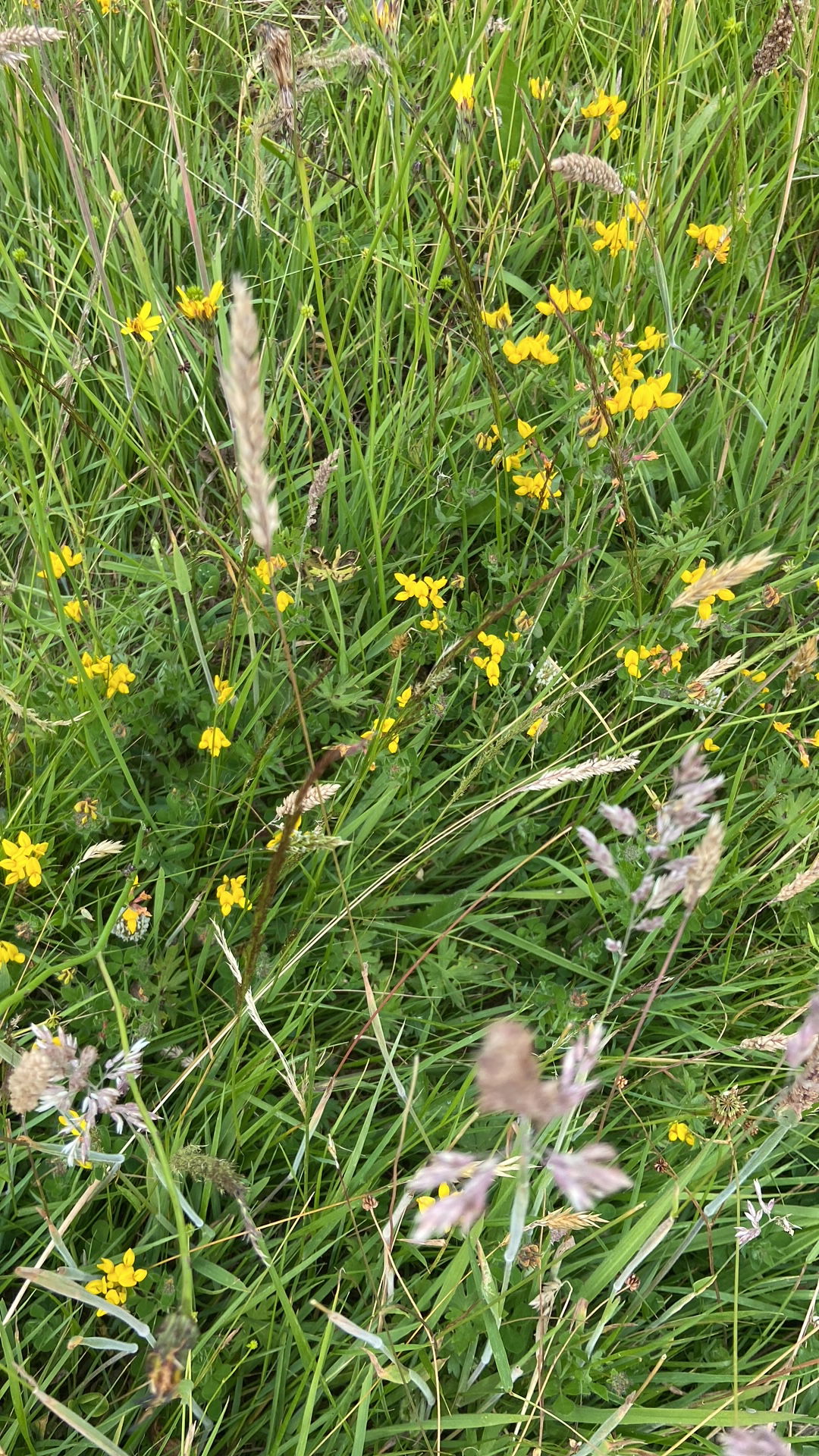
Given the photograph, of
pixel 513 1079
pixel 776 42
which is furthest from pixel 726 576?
pixel 776 42

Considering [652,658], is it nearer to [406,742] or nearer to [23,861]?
[406,742]

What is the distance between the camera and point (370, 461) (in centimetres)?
225

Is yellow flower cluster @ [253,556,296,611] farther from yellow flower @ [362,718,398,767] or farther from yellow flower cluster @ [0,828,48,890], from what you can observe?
yellow flower cluster @ [0,828,48,890]

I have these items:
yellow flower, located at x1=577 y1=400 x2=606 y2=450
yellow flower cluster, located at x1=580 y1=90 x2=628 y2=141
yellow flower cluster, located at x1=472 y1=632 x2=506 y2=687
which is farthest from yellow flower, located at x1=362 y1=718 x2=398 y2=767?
yellow flower cluster, located at x1=580 y1=90 x2=628 y2=141

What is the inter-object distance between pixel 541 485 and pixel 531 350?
0.97 feet

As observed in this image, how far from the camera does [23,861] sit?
178cm

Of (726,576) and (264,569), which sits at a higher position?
(726,576)

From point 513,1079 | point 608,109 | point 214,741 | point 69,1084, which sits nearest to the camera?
point 513,1079

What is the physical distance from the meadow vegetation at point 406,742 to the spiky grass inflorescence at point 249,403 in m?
0.04

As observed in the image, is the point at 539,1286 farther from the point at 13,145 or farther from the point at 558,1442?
the point at 13,145

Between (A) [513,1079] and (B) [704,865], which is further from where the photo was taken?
(B) [704,865]

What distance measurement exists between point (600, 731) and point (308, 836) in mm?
1043

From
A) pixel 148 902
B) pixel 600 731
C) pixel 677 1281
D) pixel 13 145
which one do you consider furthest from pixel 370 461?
pixel 677 1281

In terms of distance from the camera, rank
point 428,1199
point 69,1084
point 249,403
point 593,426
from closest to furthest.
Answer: point 249,403 → point 69,1084 → point 428,1199 → point 593,426
